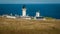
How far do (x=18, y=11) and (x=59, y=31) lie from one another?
228cm

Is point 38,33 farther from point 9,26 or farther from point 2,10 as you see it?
point 2,10

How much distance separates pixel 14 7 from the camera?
283cm

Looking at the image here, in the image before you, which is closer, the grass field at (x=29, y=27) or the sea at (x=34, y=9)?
the grass field at (x=29, y=27)

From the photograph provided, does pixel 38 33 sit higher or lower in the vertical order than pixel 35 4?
lower

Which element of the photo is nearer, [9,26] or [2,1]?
[9,26]

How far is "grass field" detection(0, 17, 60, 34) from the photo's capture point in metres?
0.50

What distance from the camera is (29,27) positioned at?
518 mm

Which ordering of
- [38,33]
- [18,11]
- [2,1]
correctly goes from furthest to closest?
[18,11] → [2,1] → [38,33]

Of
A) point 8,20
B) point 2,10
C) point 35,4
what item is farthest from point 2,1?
point 8,20

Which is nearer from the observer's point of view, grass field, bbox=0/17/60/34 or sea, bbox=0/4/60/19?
grass field, bbox=0/17/60/34

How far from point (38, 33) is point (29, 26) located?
0.15ft

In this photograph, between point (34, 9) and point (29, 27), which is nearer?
point (29, 27)

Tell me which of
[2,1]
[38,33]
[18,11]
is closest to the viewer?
[38,33]

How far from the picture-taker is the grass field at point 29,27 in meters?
0.50
